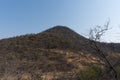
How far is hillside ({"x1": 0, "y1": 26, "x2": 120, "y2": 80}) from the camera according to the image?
2550cm

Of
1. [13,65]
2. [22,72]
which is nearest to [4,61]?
[13,65]

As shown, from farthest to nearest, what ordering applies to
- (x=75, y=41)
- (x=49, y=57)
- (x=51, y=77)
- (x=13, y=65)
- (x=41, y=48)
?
(x=75, y=41) < (x=41, y=48) < (x=49, y=57) < (x=13, y=65) < (x=51, y=77)

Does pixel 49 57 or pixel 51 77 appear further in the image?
pixel 49 57

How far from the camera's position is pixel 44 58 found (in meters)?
30.4

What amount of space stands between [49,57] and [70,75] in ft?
17.3

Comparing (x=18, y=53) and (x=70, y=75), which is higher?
(x=18, y=53)

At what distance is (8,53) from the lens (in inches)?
1219

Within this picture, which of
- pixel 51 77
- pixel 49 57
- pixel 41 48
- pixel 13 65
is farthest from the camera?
pixel 41 48

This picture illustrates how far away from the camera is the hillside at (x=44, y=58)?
2550 centimetres

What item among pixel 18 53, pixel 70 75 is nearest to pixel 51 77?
pixel 70 75

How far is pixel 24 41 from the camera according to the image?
35.2m

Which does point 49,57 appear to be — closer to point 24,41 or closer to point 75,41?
point 24,41

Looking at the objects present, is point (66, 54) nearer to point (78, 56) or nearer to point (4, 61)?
point (78, 56)

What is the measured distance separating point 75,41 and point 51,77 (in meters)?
14.6
